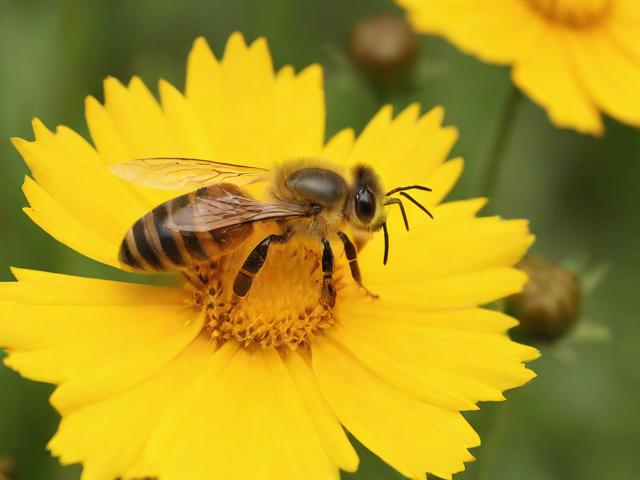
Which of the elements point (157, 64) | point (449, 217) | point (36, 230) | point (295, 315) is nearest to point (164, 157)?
point (295, 315)

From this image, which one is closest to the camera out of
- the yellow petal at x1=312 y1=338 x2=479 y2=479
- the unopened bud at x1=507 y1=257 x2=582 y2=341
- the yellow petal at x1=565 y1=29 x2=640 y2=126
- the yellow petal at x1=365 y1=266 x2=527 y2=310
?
the yellow petal at x1=312 y1=338 x2=479 y2=479

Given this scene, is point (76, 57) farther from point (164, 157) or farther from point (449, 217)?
point (449, 217)

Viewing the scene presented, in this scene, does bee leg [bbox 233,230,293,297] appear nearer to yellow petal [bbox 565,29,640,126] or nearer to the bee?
the bee

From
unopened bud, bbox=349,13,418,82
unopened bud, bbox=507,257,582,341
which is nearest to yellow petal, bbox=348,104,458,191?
unopened bud, bbox=507,257,582,341

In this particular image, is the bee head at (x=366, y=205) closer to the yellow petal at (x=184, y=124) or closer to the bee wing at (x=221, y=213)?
the bee wing at (x=221, y=213)

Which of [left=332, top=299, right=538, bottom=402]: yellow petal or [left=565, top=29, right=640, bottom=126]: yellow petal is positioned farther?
[left=565, top=29, right=640, bottom=126]: yellow petal

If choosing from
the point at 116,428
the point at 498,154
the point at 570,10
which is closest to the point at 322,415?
the point at 116,428
